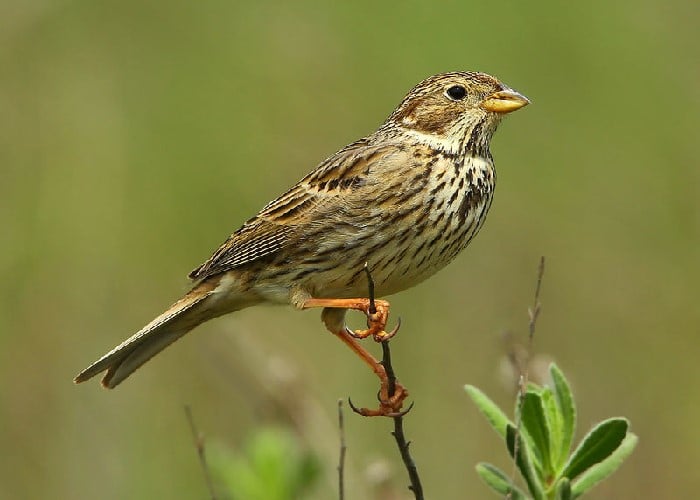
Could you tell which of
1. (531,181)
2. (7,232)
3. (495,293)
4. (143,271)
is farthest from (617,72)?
(7,232)

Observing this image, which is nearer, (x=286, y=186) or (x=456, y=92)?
(x=456, y=92)

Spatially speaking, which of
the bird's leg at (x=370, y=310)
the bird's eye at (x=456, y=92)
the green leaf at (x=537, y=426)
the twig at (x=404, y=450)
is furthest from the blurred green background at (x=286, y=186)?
the green leaf at (x=537, y=426)

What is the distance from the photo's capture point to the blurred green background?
6766 millimetres

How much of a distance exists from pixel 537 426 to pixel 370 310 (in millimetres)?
957

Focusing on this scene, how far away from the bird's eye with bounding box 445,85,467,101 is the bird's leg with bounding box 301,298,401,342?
99cm

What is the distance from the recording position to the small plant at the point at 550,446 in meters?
3.23

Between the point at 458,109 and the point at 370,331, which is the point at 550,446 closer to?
the point at 370,331

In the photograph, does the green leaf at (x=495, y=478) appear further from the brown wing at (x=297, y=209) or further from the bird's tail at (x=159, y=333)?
the bird's tail at (x=159, y=333)

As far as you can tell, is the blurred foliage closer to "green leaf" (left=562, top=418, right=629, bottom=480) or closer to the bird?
the bird

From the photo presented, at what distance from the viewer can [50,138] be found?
27.6ft

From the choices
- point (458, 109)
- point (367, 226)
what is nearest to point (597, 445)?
point (367, 226)

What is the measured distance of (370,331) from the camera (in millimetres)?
4582

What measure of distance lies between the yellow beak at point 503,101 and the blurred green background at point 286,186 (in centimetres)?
143

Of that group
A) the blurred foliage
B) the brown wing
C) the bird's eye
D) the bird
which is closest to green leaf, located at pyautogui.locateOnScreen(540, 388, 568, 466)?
the blurred foliage
